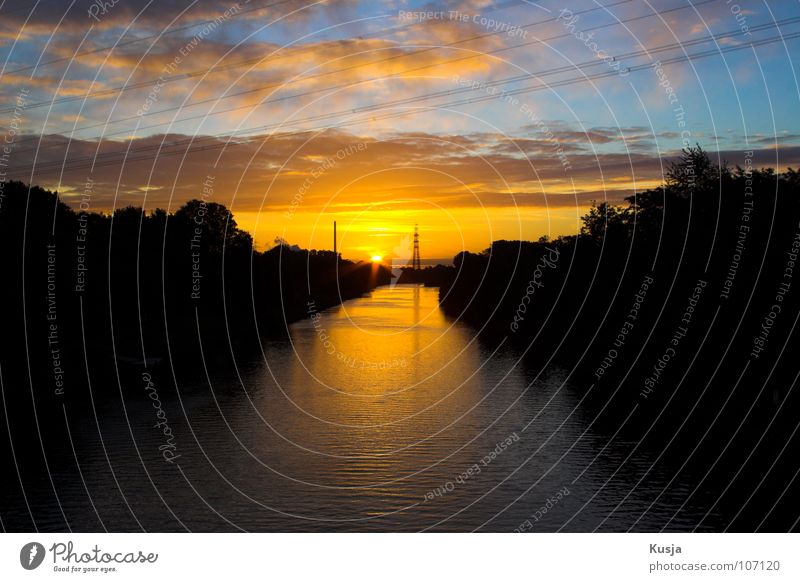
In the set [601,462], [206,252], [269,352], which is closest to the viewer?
[601,462]

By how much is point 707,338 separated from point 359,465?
21221 mm

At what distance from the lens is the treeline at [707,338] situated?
33125 millimetres

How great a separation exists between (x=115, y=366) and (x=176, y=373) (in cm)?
363

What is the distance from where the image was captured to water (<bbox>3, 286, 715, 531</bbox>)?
79.2 feet

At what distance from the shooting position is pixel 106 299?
73.9 meters

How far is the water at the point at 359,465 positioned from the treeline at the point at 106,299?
749 centimetres

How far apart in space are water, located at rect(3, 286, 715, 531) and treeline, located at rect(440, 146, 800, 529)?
7.91ft

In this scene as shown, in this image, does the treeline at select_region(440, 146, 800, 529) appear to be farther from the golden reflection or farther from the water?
the golden reflection

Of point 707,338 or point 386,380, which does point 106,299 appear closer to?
point 386,380

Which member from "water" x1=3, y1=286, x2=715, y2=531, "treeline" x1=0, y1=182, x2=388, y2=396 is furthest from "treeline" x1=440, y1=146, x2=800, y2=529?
"treeline" x1=0, y1=182, x2=388, y2=396

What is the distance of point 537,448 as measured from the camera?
33.3 m

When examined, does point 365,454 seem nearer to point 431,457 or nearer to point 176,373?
point 431,457

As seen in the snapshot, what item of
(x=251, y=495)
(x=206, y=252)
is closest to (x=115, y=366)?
(x=251, y=495)

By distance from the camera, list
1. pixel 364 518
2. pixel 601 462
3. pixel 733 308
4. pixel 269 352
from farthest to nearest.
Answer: pixel 269 352 → pixel 733 308 → pixel 601 462 → pixel 364 518
